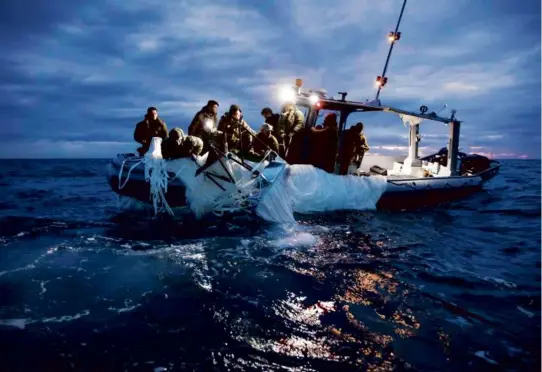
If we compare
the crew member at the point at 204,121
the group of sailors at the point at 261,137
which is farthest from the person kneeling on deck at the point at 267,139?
the crew member at the point at 204,121

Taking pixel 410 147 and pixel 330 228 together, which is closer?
pixel 330 228

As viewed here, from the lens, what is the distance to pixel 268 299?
4141 mm

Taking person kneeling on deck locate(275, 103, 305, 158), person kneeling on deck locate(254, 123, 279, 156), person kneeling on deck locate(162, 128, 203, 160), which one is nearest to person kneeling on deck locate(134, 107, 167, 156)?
person kneeling on deck locate(162, 128, 203, 160)

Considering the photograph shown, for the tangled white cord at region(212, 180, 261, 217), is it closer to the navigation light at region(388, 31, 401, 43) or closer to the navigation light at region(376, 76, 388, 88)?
the navigation light at region(376, 76, 388, 88)

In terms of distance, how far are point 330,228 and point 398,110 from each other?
553 cm

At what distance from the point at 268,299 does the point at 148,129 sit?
23.0ft

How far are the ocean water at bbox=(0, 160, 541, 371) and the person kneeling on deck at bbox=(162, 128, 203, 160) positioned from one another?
5.74 ft

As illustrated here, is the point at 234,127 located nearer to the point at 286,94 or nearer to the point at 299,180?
the point at 299,180

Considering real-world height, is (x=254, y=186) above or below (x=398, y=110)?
below

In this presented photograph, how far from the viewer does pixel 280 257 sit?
572 centimetres

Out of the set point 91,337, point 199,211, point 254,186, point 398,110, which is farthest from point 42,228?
point 398,110

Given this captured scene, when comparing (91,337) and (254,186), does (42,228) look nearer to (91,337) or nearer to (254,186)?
(254,186)

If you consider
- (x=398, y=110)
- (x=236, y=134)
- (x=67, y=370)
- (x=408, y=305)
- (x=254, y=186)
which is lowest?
(x=67, y=370)

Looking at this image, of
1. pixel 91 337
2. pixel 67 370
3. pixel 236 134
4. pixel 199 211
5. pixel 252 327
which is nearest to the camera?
pixel 67 370
